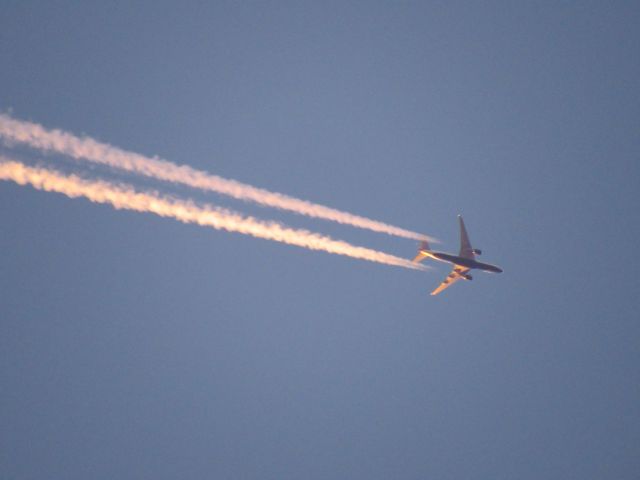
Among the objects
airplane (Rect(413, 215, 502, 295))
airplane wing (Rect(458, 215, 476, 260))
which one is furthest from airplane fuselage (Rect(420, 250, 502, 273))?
airplane wing (Rect(458, 215, 476, 260))

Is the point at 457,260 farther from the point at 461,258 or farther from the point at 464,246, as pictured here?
the point at 464,246

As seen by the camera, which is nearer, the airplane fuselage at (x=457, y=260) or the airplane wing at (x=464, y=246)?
the airplane fuselage at (x=457, y=260)

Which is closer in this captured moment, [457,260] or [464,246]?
[457,260]

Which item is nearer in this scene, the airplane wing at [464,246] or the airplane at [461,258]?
the airplane at [461,258]

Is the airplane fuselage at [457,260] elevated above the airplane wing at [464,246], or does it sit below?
below

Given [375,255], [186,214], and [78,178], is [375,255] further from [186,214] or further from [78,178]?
[78,178]

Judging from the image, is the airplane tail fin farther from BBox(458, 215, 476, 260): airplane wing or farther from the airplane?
BBox(458, 215, 476, 260): airplane wing

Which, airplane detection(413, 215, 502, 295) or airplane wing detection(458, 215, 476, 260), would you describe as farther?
airplane wing detection(458, 215, 476, 260)

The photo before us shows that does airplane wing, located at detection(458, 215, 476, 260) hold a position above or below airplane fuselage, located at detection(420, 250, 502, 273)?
above

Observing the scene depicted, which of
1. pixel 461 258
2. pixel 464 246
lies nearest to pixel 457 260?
pixel 461 258

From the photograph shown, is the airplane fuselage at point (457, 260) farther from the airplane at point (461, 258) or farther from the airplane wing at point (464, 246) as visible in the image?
the airplane wing at point (464, 246)

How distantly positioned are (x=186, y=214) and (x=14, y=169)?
9637 mm

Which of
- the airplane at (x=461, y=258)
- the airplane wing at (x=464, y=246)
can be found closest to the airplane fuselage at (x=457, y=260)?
the airplane at (x=461, y=258)

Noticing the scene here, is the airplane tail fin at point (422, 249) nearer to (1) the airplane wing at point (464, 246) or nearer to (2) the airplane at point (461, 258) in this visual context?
Answer: (2) the airplane at point (461, 258)
